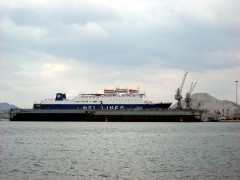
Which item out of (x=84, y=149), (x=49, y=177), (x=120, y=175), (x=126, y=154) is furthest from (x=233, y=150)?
(x=49, y=177)

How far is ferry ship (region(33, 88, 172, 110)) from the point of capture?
162 m

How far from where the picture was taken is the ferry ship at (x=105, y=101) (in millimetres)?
162000

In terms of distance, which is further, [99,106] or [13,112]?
[13,112]

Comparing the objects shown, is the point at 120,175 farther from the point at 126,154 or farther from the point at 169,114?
the point at 169,114

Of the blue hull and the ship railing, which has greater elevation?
the blue hull

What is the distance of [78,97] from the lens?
16762cm

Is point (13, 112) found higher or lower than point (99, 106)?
lower

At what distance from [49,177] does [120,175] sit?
5477mm

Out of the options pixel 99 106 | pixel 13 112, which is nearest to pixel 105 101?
pixel 99 106

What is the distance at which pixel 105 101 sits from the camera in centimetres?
16388

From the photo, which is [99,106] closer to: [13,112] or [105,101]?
[105,101]

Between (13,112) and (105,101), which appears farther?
(13,112)

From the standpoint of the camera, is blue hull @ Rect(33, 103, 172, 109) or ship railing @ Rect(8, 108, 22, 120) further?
ship railing @ Rect(8, 108, 22, 120)

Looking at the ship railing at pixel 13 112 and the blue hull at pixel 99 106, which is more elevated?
the blue hull at pixel 99 106
